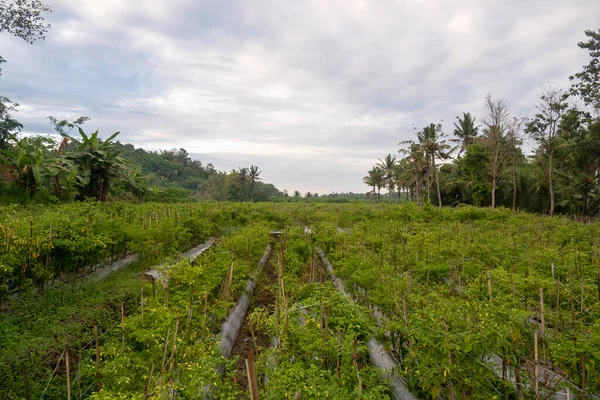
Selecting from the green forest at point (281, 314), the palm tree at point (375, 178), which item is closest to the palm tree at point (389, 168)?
the palm tree at point (375, 178)

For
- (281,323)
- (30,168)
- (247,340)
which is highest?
(30,168)

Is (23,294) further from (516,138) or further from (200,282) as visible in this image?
(516,138)

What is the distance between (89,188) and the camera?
13758mm

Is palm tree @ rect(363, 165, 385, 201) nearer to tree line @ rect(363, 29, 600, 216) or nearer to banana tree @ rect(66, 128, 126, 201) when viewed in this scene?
tree line @ rect(363, 29, 600, 216)

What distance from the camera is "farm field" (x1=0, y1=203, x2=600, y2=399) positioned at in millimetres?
2557

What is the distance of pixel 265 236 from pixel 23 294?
541 centimetres

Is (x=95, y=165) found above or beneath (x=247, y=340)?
above

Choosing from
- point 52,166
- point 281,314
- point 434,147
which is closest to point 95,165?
point 52,166

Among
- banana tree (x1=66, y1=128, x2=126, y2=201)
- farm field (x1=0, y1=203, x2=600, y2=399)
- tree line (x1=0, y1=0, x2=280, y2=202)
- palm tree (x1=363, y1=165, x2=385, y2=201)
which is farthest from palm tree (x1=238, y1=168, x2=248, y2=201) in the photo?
farm field (x1=0, y1=203, x2=600, y2=399)

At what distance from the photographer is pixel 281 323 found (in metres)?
3.37

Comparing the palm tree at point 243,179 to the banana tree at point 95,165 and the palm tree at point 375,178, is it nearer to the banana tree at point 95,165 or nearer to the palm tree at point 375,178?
the palm tree at point 375,178

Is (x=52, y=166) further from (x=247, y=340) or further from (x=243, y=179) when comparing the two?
(x=243, y=179)

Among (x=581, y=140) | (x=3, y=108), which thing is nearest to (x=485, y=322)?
(x=581, y=140)

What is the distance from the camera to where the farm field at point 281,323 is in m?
2.56
